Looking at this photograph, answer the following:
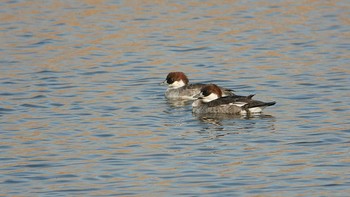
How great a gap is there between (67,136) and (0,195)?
398cm

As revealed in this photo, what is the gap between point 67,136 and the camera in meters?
17.9

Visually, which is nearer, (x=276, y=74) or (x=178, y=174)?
(x=178, y=174)

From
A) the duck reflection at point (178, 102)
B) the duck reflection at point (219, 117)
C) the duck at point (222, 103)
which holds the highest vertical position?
the duck at point (222, 103)

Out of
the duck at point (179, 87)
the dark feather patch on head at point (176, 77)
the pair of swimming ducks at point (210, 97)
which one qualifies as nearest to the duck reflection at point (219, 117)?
the pair of swimming ducks at point (210, 97)

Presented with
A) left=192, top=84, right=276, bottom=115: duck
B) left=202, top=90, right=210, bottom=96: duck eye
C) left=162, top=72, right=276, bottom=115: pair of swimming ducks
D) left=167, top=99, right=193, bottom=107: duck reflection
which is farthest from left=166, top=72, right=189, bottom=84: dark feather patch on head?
left=202, top=90, right=210, bottom=96: duck eye

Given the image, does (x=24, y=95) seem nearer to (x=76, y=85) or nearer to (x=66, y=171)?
(x=76, y=85)

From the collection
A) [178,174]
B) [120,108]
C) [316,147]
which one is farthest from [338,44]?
[178,174]

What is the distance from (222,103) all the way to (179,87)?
2879 millimetres

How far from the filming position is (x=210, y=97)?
69.6 feet

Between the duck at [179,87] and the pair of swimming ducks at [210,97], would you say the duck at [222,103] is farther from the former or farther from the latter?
the duck at [179,87]

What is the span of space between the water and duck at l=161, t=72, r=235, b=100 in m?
0.38

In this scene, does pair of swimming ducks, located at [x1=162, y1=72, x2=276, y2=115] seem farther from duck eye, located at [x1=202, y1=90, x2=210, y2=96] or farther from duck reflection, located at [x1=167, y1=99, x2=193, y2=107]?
duck reflection, located at [x1=167, y1=99, x2=193, y2=107]

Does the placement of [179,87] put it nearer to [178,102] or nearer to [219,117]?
[178,102]

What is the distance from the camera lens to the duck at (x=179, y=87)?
22.6m
